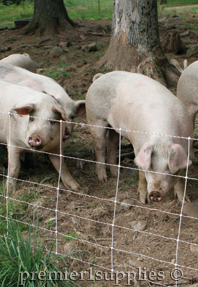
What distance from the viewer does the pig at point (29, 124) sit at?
3547mm

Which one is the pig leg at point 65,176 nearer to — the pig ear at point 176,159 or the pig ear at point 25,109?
the pig ear at point 25,109

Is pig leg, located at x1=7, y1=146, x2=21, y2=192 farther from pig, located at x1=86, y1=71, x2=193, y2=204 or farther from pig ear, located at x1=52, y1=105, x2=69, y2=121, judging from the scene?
pig, located at x1=86, y1=71, x2=193, y2=204

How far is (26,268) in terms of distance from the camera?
2.42 meters

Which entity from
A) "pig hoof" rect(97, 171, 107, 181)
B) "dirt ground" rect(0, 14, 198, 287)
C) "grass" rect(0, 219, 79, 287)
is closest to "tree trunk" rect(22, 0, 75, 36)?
"dirt ground" rect(0, 14, 198, 287)

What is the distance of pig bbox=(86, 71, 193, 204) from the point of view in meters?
3.04

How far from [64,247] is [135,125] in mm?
1376

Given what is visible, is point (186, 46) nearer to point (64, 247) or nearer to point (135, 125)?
point (135, 125)

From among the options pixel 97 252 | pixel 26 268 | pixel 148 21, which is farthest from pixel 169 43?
pixel 26 268

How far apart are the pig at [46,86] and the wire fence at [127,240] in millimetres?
1008

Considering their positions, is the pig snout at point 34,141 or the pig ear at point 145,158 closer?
the pig ear at point 145,158

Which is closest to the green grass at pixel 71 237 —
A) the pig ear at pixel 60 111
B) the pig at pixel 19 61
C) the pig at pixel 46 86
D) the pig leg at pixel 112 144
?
the pig ear at pixel 60 111

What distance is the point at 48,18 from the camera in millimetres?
10094

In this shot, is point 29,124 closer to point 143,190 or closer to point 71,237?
point 71,237

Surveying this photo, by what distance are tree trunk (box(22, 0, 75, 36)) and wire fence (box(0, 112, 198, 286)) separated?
24.1ft
